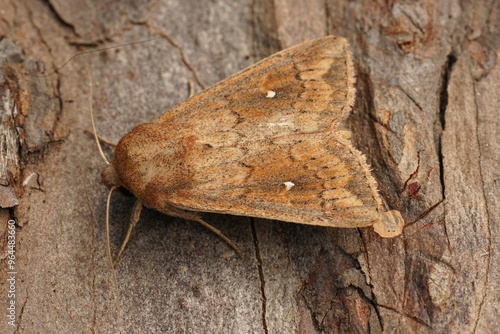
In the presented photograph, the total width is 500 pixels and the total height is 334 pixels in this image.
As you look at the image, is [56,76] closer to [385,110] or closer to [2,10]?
[2,10]

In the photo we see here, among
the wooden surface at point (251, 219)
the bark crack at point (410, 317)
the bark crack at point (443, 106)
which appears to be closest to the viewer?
the bark crack at point (410, 317)

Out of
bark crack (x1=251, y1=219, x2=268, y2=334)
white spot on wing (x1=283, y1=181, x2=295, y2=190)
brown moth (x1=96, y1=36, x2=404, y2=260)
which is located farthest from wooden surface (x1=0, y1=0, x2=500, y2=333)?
white spot on wing (x1=283, y1=181, x2=295, y2=190)

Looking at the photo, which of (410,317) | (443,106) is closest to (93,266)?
(410,317)

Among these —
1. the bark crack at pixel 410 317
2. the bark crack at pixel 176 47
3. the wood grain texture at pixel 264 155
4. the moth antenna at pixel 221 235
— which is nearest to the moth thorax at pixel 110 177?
the wood grain texture at pixel 264 155

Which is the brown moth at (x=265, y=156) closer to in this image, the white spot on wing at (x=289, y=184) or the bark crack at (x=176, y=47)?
the white spot on wing at (x=289, y=184)

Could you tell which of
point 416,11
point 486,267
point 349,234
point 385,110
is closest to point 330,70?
point 385,110

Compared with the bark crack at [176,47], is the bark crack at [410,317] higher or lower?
lower

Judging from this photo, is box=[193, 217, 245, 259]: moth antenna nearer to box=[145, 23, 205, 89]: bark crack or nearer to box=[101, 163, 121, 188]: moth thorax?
box=[101, 163, 121, 188]: moth thorax
